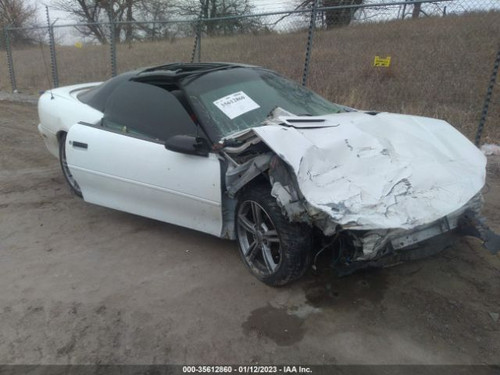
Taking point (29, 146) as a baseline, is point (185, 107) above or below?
above

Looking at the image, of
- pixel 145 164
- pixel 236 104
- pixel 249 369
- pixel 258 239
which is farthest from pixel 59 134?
pixel 249 369

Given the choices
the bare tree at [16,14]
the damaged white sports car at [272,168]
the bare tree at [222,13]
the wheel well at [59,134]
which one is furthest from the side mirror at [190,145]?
the bare tree at [16,14]

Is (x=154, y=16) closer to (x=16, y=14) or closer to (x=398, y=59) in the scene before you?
(x=16, y=14)

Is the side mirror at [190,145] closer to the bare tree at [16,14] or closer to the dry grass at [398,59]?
the dry grass at [398,59]

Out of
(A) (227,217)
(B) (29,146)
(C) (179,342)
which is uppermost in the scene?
(A) (227,217)

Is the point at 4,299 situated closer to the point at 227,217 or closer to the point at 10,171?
the point at 227,217


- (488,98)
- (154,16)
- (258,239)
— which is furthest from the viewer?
(154,16)

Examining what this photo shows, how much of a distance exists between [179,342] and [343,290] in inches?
45.8

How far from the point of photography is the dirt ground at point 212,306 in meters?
2.43

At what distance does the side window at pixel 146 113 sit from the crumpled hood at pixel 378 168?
0.92 m

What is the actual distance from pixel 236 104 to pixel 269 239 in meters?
1.23

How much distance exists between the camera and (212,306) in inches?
112

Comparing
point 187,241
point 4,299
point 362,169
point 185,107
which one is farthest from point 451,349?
point 4,299

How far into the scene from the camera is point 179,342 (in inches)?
99.7
